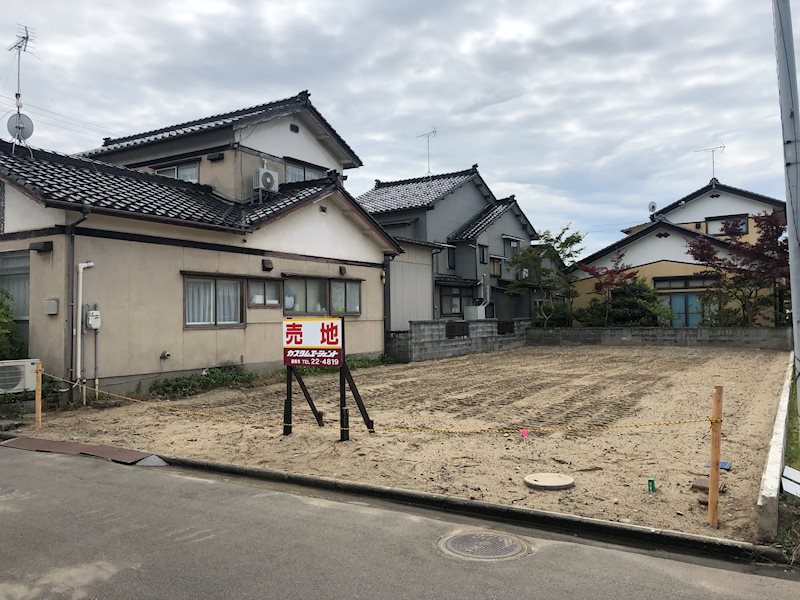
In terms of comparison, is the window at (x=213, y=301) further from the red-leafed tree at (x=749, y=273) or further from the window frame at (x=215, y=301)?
the red-leafed tree at (x=749, y=273)

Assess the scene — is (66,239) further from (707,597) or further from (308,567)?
(707,597)

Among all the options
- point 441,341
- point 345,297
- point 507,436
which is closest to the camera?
point 507,436

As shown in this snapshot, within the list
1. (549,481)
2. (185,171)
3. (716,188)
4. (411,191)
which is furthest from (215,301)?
(716,188)

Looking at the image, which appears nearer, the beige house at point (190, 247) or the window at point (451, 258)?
the beige house at point (190, 247)

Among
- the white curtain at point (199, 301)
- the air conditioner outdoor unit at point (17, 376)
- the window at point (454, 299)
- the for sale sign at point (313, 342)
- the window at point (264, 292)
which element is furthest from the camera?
the window at point (454, 299)

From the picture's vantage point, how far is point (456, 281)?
25562mm

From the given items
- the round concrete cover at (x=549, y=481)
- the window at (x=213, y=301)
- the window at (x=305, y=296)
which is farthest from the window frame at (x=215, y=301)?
the round concrete cover at (x=549, y=481)

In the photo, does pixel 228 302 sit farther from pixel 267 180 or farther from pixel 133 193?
pixel 267 180

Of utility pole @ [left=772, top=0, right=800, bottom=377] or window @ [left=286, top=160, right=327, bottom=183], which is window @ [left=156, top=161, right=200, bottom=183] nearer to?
window @ [left=286, top=160, right=327, bottom=183]

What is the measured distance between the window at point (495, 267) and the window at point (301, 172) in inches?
454

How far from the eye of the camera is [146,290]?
460 inches

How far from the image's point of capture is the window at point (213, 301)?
12750 mm

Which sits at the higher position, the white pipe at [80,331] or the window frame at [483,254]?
the window frame at [483,254]

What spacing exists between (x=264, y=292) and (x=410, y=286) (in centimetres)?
789
